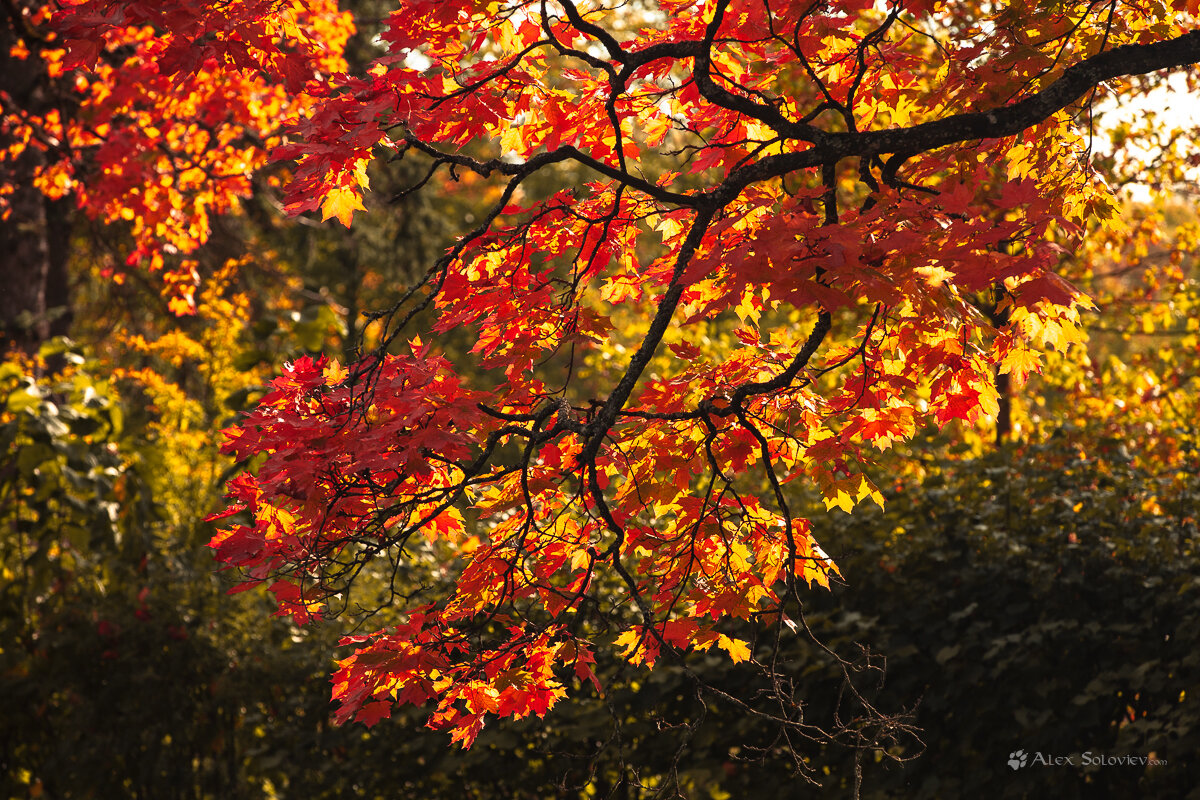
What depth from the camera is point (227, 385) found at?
286 inches

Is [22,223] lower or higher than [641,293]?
higher

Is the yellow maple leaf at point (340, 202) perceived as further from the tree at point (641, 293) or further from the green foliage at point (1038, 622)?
the green foliage at point (1038, 622)

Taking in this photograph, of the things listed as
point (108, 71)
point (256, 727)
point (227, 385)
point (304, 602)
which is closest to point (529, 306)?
point (304, 602)

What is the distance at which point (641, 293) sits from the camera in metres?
3.64

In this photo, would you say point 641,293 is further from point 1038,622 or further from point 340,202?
point 1038,622

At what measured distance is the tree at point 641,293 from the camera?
2494mm

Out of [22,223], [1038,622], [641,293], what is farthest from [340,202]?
[22,223]

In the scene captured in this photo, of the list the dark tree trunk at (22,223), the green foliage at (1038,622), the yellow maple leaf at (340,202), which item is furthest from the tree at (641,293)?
the dark tree trunk at (22,223)

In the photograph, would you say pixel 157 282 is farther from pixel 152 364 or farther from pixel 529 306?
pixel 529 306

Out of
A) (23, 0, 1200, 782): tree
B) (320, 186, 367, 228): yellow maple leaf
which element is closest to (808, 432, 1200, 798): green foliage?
(23, 0, 1200, 782): tree

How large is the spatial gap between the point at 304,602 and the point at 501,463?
0.79 m

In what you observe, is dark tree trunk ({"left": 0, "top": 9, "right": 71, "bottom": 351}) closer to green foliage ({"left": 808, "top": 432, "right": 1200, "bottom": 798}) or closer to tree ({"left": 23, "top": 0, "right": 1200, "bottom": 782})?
tree ({"left": 23, "top": 0, "right": 1200, "bottom": 782})

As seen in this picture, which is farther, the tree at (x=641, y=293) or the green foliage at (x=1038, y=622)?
the green foliage at (x=1038, y=622)

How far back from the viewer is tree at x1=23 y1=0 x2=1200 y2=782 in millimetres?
2494
